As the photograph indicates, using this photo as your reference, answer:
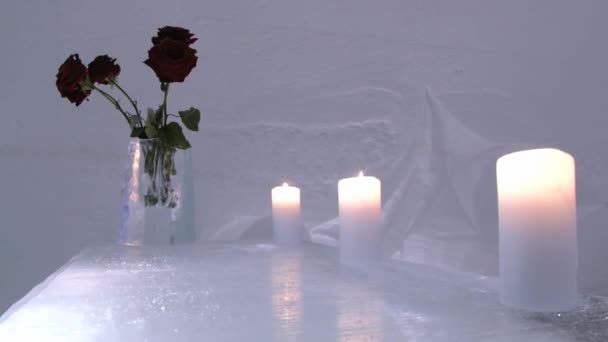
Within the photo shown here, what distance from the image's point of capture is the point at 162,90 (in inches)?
42.6

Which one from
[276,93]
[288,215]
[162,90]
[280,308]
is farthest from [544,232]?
[276,93]

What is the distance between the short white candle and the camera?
112 centimetres

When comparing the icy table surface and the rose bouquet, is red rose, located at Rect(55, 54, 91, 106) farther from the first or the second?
the icy table surface

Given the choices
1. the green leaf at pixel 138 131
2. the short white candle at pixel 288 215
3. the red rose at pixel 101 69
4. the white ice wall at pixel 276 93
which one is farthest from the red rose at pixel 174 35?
the white ice wall at pixel 276 93

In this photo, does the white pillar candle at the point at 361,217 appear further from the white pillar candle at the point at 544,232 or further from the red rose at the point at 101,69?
the red rose at the point at 101,69

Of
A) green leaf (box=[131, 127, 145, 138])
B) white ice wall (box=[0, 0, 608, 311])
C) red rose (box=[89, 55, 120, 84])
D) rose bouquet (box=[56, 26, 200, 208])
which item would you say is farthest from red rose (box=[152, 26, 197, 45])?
white ice wall (box=[0, 0, 608, 311])

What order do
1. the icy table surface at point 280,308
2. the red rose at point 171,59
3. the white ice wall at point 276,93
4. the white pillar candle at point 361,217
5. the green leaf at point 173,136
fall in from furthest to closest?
1. the white ice wall at point 276,93
2. the green leaf at point 173,136
3. the red rose at point 171,59
4. the white pillar candle at point 361,217
5. the icy table surface at point 280,308

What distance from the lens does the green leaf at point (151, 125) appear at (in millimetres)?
1108

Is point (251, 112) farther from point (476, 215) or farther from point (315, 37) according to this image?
point (476, 215)

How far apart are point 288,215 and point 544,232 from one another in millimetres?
694

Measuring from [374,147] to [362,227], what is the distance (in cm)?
88

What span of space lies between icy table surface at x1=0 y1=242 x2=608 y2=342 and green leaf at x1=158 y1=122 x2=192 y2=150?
0.30 metres

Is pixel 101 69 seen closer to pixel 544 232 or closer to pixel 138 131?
pixel 138 131

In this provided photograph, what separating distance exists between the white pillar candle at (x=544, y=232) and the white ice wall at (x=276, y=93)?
45.4 inches
